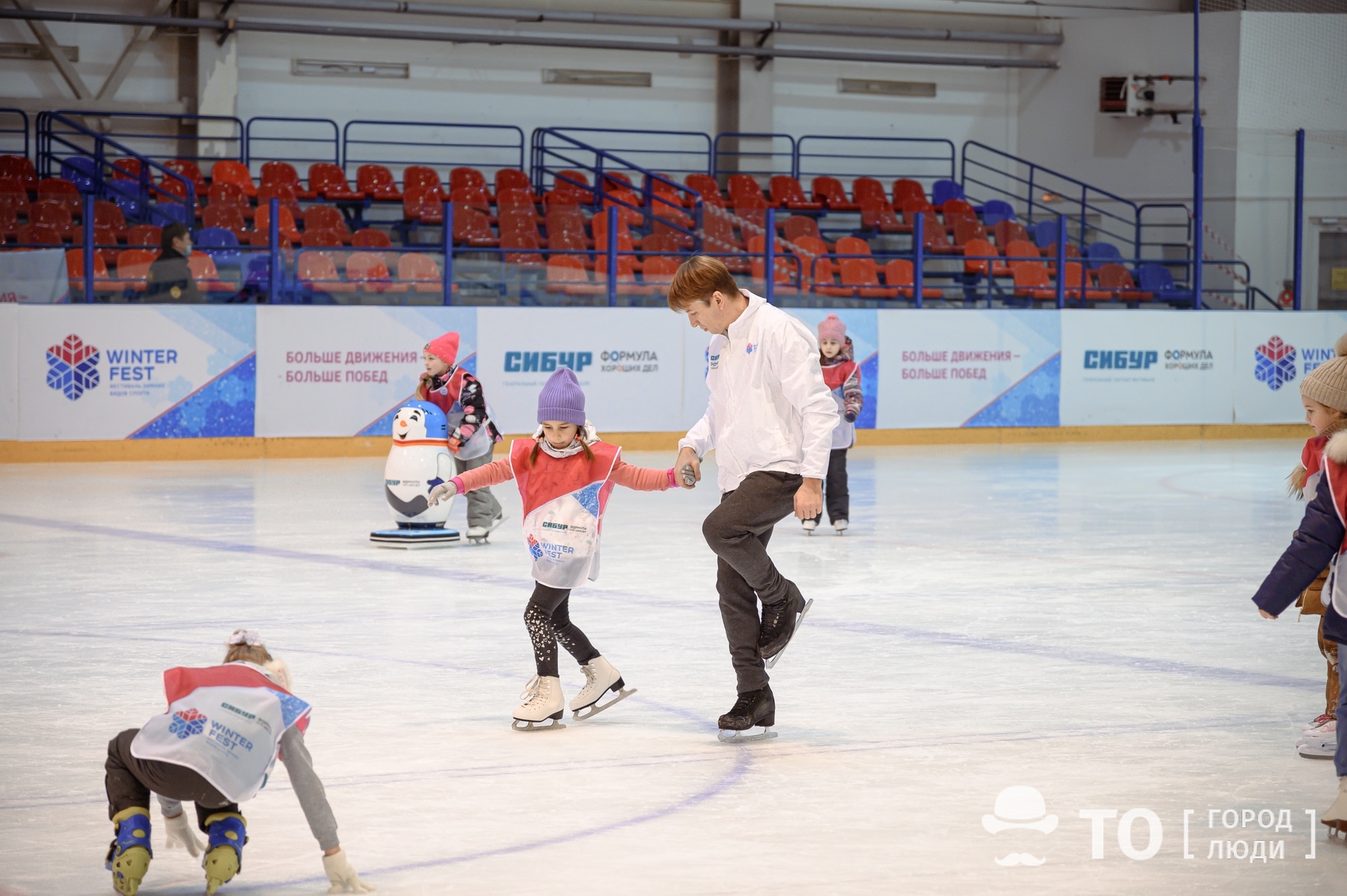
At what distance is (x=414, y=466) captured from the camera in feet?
31.3

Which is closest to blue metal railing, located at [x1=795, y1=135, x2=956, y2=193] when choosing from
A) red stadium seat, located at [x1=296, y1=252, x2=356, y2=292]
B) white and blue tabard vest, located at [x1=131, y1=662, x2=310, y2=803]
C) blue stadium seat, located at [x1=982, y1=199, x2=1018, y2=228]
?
blue stadium seat, located at [x1=982, y1=199, x2=1018, y2=228]

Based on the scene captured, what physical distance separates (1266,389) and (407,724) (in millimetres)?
17193

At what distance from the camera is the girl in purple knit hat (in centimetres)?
516

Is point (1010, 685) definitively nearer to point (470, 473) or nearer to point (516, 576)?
point (470, 473)

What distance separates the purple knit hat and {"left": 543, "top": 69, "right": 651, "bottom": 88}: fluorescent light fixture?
17.7 m

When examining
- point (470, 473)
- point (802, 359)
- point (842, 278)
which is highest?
point (842, 278)

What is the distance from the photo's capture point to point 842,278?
719 inches

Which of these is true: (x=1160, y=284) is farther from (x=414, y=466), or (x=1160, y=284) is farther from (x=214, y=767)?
(x=214, y=767)

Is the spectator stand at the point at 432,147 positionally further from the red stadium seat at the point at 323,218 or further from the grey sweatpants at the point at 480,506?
the grey sweatpants at the point at 480,506

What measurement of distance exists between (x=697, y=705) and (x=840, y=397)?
200 inches

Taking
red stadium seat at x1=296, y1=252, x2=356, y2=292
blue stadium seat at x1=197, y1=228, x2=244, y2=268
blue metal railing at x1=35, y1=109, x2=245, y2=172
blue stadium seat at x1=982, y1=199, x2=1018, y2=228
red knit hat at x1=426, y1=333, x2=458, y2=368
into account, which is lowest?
red knit hat at x1=426, y1=333, x2=458, y2=368

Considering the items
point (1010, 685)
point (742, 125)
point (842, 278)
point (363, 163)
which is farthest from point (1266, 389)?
point (1010, 685)

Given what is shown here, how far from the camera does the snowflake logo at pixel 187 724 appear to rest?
11.6 feet

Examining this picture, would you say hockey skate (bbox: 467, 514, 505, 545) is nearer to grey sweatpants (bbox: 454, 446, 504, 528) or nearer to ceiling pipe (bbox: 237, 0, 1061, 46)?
grey sweatpants (bbox: 454, 446, 504, 528)
